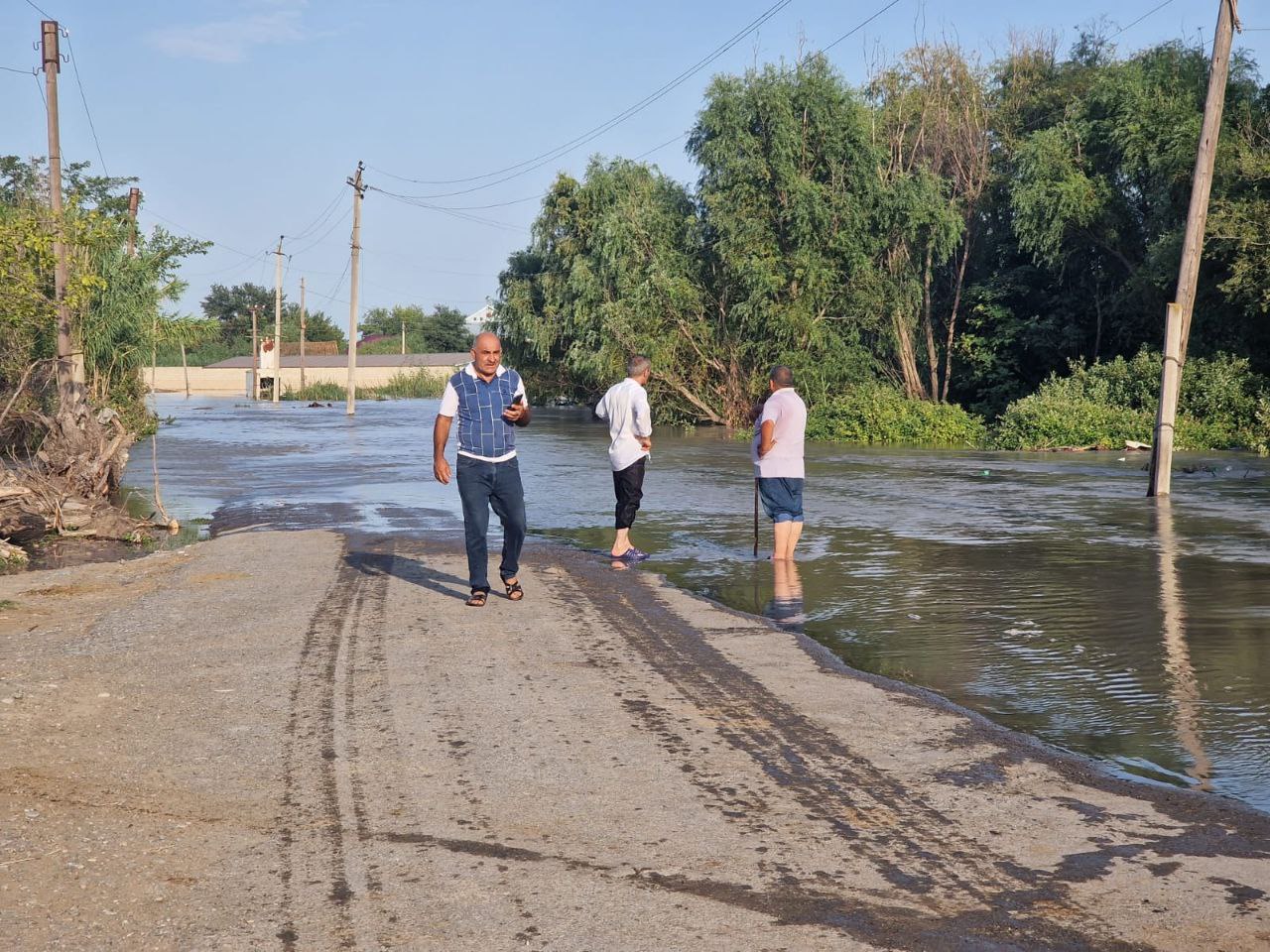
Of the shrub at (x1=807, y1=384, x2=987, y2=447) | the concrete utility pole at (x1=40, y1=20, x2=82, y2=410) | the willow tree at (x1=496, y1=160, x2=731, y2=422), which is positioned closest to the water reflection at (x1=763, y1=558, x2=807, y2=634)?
the concrete utility pole at (x1=40, y1=20, x2=82, y2=410)

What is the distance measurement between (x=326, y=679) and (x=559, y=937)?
3.60 meters

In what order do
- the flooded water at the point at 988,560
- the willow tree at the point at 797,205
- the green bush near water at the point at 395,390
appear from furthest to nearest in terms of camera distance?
the green bush near water at the point at 395,390 < the willow tree at the point at 797,205 < the flooded water at the point at 988,560

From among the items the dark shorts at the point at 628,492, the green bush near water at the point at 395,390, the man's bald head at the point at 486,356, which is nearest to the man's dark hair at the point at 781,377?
the dark shorts at the point at 628,492

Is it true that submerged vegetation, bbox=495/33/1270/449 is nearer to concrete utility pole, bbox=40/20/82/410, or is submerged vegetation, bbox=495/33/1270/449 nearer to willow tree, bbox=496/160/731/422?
willow tree, bbox=496/160/731/422

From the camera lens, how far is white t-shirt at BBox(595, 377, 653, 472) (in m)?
11.6

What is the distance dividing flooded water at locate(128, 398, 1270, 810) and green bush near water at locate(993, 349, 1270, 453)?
8.68 feet

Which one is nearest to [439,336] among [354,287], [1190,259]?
[354,287]

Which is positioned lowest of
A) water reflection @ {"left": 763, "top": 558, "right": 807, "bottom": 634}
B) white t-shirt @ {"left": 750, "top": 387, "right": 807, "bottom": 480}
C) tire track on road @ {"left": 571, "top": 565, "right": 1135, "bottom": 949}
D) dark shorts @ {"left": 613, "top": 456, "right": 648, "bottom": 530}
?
tire track on road @ {"left": 571, "top": 565, "right": 1135, "bottom": 949}

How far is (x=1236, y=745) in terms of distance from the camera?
5945 mm

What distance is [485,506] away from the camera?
9.32m

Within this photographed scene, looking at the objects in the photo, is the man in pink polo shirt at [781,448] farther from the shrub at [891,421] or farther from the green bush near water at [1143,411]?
the shrub at [891,421]

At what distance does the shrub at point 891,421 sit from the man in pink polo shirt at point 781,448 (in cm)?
2197

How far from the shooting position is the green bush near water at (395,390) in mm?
83375

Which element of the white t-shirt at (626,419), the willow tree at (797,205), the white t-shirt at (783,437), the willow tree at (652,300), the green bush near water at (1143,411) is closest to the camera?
the white t-shirt at (783,437)
